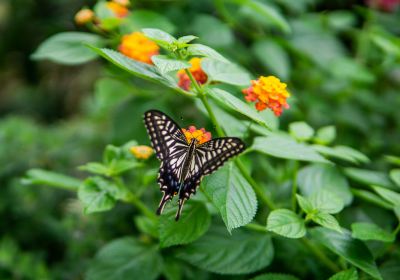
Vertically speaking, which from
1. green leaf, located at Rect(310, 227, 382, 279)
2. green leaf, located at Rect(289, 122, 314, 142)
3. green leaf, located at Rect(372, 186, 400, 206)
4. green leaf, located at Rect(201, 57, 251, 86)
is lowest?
green leaf, located at Rect(310, 227, 382, 279)

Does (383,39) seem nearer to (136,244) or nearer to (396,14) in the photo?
(396,14)

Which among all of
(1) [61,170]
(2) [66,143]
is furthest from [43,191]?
(2) [66,143]

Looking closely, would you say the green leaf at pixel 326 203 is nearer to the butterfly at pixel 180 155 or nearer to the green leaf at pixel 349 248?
the green leaf at pixel 349 248

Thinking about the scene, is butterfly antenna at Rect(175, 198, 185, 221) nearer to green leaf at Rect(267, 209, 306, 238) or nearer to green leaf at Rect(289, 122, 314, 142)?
green leaf at Rect(267, 209, 306, 238)

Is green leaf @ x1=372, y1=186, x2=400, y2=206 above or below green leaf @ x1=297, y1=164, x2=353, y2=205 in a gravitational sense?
above

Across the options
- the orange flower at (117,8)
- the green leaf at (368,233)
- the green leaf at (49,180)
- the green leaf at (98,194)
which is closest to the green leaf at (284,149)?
the green leaf at (368,233)

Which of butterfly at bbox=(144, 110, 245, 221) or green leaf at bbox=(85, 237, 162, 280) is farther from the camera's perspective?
green leaf at bbox=(85, 237, 162, 280)

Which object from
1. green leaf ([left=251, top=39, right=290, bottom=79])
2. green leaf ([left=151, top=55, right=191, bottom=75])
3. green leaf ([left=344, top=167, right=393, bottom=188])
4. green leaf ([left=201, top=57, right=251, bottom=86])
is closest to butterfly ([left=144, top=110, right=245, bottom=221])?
green leaf ([left=151, top=55, right=191, bottom=75])
